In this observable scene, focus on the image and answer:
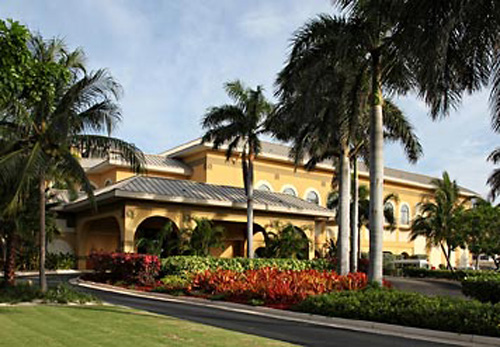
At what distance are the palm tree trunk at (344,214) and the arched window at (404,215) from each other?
30672 millimetres

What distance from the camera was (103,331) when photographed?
33.0 ft

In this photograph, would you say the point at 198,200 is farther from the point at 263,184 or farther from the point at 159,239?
the point at 263,184

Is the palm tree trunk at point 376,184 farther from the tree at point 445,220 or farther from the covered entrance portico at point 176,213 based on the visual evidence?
the tree at point 445,220

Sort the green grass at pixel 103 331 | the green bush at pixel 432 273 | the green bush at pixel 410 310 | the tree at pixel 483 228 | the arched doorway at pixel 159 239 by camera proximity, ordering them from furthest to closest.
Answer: the tree at pixel 483 228 → the green bush at pixel 432 273 → the arched doorway at pixel 159 239 → the green bush at pixel 410 310 → the green grass at pixel 103 331

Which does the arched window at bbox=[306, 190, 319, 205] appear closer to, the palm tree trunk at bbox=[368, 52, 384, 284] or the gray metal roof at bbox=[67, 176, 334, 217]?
A: the gray metal roof at bbox=[67, 176, 334, 217]

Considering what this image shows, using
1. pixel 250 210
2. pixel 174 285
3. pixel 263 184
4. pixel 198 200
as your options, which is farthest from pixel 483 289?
pixel 263 184


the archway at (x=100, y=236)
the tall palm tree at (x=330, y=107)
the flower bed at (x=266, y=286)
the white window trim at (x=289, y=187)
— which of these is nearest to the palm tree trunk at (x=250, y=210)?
the tall palm tree at (x=330, y=107)

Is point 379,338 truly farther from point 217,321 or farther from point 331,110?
point 331,110

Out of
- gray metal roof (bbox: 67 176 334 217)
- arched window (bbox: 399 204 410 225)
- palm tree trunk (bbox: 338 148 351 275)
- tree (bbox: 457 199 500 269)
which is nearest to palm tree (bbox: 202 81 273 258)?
gray metal roof (bbox: 67 176 334 217)

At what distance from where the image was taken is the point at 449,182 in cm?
4528

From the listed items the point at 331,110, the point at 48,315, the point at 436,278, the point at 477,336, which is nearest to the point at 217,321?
the point at 48,315

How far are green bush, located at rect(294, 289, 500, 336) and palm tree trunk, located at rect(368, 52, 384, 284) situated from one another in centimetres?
125

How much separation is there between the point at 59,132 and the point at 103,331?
793 centimetres

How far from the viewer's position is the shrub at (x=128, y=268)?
23344 mm
